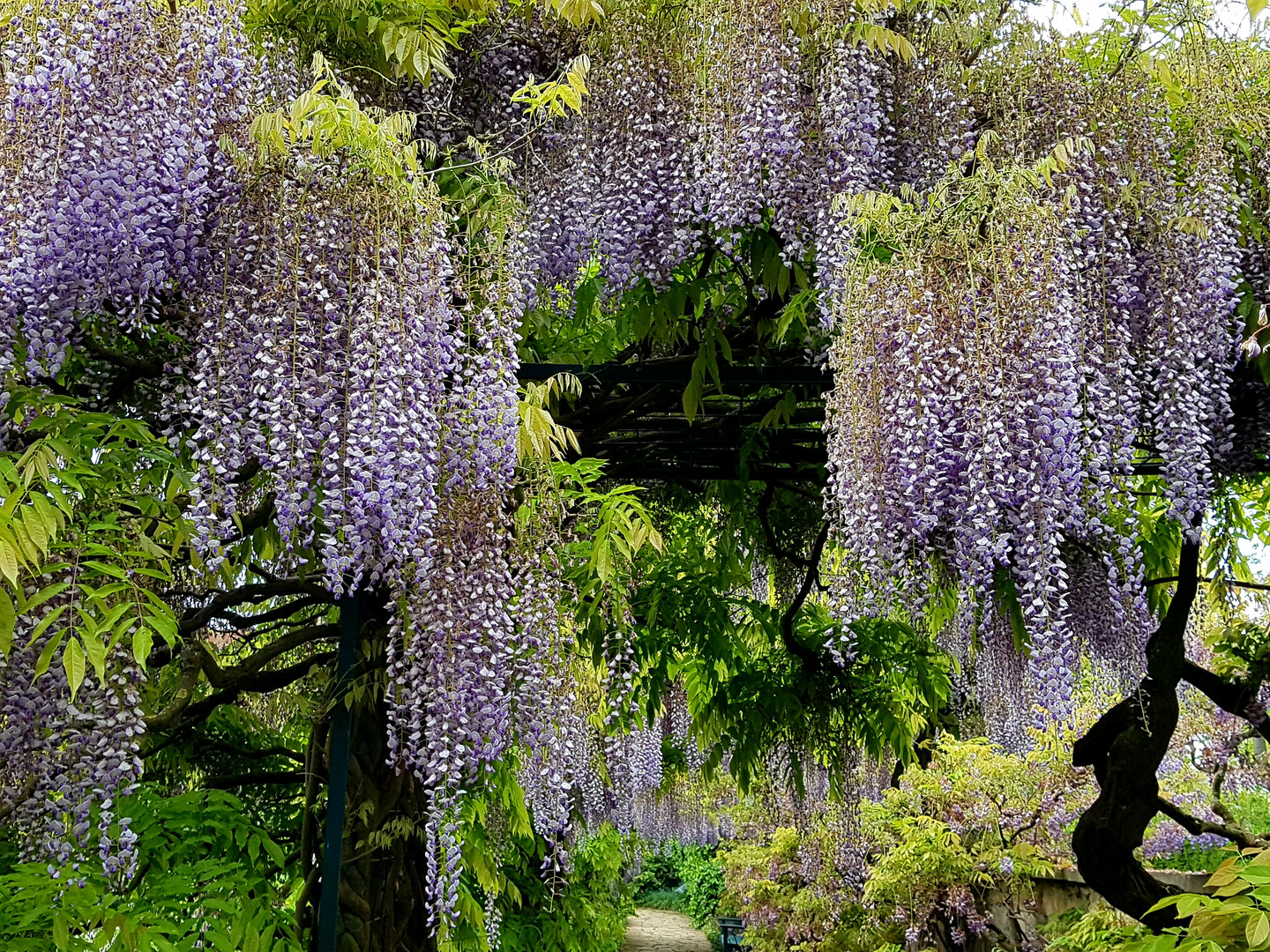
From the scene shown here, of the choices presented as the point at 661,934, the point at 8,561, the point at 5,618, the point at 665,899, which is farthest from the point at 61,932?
the point at 665,899

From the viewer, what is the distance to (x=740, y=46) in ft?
9.44

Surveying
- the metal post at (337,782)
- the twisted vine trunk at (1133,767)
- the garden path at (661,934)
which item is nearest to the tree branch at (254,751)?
the metal post at (337,782)

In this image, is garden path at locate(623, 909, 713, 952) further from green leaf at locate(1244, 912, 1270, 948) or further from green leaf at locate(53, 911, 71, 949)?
green leaf at locate(1244, 912, 1270, 948)

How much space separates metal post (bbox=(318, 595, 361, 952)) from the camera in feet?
9.37

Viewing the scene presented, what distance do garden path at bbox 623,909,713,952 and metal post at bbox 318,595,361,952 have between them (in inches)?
309

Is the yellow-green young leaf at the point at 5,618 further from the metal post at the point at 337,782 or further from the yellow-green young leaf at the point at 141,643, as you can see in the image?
the metal post at the point at 337,782

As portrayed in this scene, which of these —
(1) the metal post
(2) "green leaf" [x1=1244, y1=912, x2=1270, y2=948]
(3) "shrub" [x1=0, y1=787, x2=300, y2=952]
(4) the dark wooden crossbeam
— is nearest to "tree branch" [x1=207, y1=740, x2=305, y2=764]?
(3) "shrub" [x1=0, y1=787, x2=300, y2=952]

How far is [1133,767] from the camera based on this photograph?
12.7 feet

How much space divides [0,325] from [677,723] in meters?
4.25

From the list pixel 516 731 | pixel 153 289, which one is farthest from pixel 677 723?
pixel 153 289

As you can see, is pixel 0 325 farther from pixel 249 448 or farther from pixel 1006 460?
pixel 1006 460

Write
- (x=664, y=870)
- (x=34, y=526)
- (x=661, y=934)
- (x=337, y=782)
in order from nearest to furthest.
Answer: (x=34, y=526)
(x=337, y=782)
(x=661, y=934)
(x=664, y=870)

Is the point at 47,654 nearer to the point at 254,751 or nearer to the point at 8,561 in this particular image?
the point at 8,561

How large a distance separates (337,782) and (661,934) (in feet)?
39.7
